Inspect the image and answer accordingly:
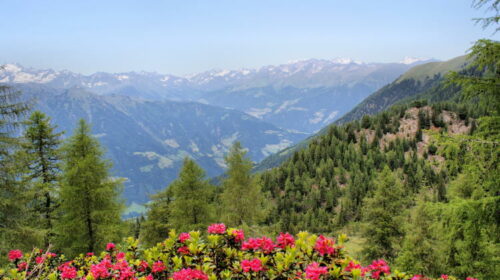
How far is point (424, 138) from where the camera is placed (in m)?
90.9

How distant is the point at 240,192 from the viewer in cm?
3356

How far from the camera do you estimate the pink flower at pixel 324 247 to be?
192 inches

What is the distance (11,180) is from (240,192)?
21.6 meters

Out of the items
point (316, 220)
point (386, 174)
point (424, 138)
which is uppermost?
point (386, 174)

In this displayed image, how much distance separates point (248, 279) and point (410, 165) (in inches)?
3448

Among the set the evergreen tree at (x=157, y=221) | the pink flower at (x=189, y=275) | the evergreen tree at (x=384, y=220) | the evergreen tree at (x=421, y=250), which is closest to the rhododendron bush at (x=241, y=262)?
the pink flower at (x=189, y=275)

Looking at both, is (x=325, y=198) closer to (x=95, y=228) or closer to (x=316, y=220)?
(x=316, y=220)

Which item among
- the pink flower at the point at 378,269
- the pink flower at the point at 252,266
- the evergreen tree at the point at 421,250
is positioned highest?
the pink flower at the point at 252,266

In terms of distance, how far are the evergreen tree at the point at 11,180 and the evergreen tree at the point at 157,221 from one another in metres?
15.6

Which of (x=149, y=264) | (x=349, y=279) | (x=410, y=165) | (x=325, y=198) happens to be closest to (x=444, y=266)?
(x=349, y=279)

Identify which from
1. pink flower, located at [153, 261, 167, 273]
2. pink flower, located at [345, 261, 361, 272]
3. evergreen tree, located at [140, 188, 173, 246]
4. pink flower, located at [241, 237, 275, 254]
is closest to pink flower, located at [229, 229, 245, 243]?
pink flower, located at [241, 237, 275, 254]

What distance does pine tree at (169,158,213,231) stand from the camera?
26.7 meters

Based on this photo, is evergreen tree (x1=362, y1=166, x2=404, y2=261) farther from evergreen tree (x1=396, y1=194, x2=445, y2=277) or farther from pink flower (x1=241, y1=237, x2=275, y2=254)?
pink flower (x1=241, y1=237, x2=275, y2=254)

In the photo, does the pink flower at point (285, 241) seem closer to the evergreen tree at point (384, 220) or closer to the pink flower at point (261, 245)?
the pink flower at point (261, 245)
